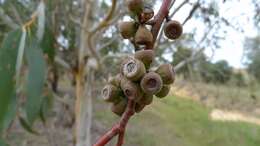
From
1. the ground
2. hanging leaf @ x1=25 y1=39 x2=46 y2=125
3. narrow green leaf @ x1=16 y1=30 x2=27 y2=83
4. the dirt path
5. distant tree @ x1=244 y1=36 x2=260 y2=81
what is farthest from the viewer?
the dirt path

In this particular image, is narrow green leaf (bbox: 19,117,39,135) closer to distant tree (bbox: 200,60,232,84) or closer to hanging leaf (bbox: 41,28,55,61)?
hanging leaf (bbox: 41,28,55,61)

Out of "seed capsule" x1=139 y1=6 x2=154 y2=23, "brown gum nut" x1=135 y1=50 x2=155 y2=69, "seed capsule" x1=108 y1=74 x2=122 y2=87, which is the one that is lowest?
"seed capsule" x1=108 y1=74 x2=122 y2=87

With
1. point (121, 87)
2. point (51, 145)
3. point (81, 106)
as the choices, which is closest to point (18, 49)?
point (121, 87)

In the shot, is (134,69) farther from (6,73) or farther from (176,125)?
(176,125)

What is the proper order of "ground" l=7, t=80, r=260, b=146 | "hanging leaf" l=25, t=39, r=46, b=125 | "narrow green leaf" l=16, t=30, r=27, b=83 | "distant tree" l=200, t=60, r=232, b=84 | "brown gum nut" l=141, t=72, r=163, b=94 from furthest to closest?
"ground" l=7, t=80, r=260, b=146 → "distant tree" l=200, t=60, r=232, b=84 → "hanging leaf" l=25, t=39, r=46, b=125 → "narrow green leaf" l=16, t=30, r=27, b=83 → "brown gum nut" l=141, t=72, r=163, b=94

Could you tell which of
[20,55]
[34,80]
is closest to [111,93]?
[20,55]

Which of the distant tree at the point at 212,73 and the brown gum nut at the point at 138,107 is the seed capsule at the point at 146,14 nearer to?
the brown gum nut at the point at 138,107

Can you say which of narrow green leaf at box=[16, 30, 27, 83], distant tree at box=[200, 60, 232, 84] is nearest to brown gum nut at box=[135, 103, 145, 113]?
narrow green leaf at box=[16, 30, 27, 83]

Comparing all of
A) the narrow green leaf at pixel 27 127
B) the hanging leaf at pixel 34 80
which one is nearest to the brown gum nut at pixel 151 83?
the hanging leaf at pixel 34 80

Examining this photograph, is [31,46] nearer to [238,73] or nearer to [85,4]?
[85,4]
